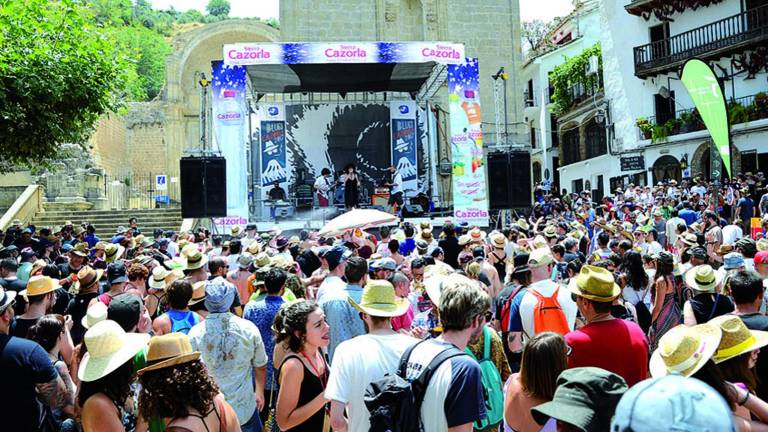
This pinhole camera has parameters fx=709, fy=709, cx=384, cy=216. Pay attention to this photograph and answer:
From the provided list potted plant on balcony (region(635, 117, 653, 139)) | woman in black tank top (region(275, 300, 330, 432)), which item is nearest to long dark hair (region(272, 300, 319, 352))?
woman in black tank top (region(275, 300, 330, 432))

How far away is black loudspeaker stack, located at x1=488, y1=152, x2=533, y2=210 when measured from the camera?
1722 centimetres

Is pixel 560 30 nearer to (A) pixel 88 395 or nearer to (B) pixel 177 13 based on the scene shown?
(A) pixel 88 395

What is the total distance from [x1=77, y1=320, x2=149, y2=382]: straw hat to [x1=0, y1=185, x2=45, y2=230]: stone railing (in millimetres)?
19283

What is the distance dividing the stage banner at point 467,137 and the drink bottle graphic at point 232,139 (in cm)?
530

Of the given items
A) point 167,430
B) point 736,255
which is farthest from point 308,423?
point 736,255

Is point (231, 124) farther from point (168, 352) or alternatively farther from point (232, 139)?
point (168, 352)

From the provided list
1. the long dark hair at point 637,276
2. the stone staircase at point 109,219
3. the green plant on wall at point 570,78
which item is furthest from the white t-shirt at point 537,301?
the green plant on wall at point 570,78

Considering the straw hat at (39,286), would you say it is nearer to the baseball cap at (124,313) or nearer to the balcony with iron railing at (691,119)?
the baseball cap at (124,313)

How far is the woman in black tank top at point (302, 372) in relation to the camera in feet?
12.7

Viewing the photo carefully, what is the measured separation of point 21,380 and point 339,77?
17.4m

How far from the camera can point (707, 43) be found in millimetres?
28406

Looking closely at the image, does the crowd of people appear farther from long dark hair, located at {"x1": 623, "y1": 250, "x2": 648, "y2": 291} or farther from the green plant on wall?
the green plant on wall

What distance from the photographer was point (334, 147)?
2339cm

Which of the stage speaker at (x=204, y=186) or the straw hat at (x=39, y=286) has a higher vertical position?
the stage speaker at (x=204, y=186)
